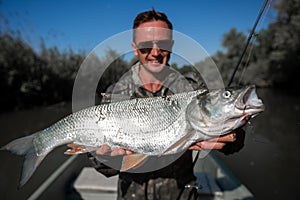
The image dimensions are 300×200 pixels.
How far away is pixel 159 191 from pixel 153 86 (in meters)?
1.12

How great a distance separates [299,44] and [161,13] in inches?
1043

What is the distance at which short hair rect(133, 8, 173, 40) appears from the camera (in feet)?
7.89

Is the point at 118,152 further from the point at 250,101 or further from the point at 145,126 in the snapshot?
the point at 250,101

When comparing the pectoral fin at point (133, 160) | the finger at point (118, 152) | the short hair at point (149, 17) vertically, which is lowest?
the pectoral fin at point (133, 160)

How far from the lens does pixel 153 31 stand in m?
2.38

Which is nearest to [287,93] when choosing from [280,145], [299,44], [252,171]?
A: [299,44]

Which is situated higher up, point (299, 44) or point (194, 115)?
point (299, 44)

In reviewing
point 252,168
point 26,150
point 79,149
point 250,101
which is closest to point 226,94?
point 250,101

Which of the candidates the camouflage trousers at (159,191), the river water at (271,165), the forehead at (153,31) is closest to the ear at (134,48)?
the forehead at (153,31)

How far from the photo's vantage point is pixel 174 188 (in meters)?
2.25

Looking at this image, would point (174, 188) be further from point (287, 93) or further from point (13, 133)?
point (287, 93)

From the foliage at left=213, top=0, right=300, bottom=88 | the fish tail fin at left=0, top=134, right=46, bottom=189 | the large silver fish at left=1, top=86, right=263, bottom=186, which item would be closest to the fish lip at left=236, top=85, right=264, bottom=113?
the large silver fish at left=1, top=86, right=263, bottom=186

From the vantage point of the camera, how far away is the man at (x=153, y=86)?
2.24m

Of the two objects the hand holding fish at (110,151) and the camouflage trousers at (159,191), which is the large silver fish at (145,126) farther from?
the camouflage trousers at (159,191)
